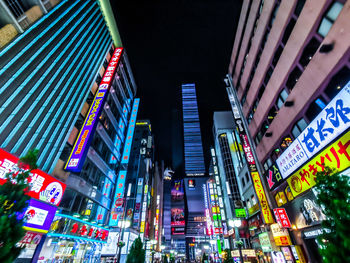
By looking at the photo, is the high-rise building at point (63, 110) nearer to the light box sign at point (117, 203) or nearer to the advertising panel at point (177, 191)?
the light box sign at point (117, 203)

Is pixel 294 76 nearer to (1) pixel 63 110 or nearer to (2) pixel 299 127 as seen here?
(2) pixel 299 127

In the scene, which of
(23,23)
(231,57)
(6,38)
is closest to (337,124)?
(6,38)

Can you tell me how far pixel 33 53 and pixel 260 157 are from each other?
81.7 feet

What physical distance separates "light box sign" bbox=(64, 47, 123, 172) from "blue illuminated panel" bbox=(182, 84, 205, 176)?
5365 cm

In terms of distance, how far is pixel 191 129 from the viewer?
76.6 meters

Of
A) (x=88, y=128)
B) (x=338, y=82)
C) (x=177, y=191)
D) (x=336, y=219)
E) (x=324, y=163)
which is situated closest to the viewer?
(x=336, y=219)

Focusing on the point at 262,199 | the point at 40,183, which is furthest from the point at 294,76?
the point at 40,183

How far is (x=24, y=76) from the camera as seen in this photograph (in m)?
12.4

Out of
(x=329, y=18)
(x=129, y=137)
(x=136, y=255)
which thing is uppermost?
(x=129, y=137)

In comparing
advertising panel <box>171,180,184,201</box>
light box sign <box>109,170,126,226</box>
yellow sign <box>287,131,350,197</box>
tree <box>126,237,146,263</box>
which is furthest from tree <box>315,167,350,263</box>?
advertising panel <box>171,180,184,201</box>

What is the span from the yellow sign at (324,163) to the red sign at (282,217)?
3.99m

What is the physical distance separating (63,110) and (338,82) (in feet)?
70.9

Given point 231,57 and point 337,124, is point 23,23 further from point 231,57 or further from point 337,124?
point 231,57

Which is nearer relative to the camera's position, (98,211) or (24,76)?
(24,76)
